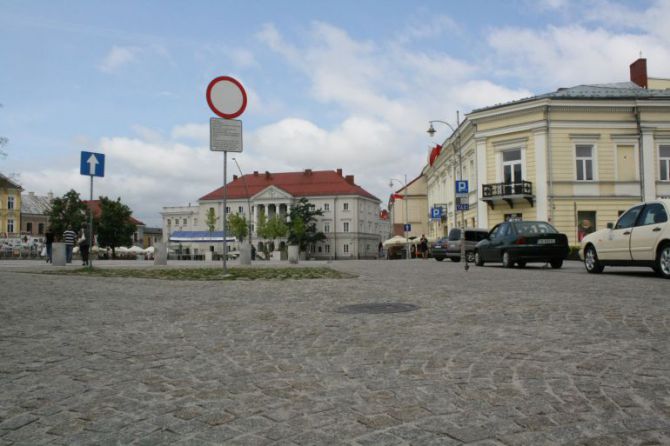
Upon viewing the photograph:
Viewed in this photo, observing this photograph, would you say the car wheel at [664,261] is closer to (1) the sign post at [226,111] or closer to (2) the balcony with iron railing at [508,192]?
(1) the sign post at [226,111]

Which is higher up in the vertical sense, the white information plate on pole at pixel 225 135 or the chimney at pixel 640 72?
the chimney at pixel 640 72

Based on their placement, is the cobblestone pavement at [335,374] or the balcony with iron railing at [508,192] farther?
the balcony with iron railing at [508,192]

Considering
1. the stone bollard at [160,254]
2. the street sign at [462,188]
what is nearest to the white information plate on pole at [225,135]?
the stone bollard at [160,254]

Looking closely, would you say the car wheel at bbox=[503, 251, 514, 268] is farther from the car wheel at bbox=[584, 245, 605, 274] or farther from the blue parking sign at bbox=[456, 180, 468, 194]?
the blue parking sign at bbox=[456, 180, 468, 194]

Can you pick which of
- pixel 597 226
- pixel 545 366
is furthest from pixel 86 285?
pixel 597 226

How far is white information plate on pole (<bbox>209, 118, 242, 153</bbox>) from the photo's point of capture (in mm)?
11883

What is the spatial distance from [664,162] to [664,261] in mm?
29534

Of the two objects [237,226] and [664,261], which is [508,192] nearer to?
[664,261]

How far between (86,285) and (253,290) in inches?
149

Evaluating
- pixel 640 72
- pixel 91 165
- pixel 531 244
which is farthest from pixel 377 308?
pixel 640 72

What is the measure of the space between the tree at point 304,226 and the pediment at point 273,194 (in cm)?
334

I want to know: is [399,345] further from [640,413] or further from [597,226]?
[597,226]

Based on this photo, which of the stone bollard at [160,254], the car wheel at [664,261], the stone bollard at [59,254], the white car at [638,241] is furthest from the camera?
the stone bollard at [160,254]

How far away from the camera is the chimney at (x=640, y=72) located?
4666cm
